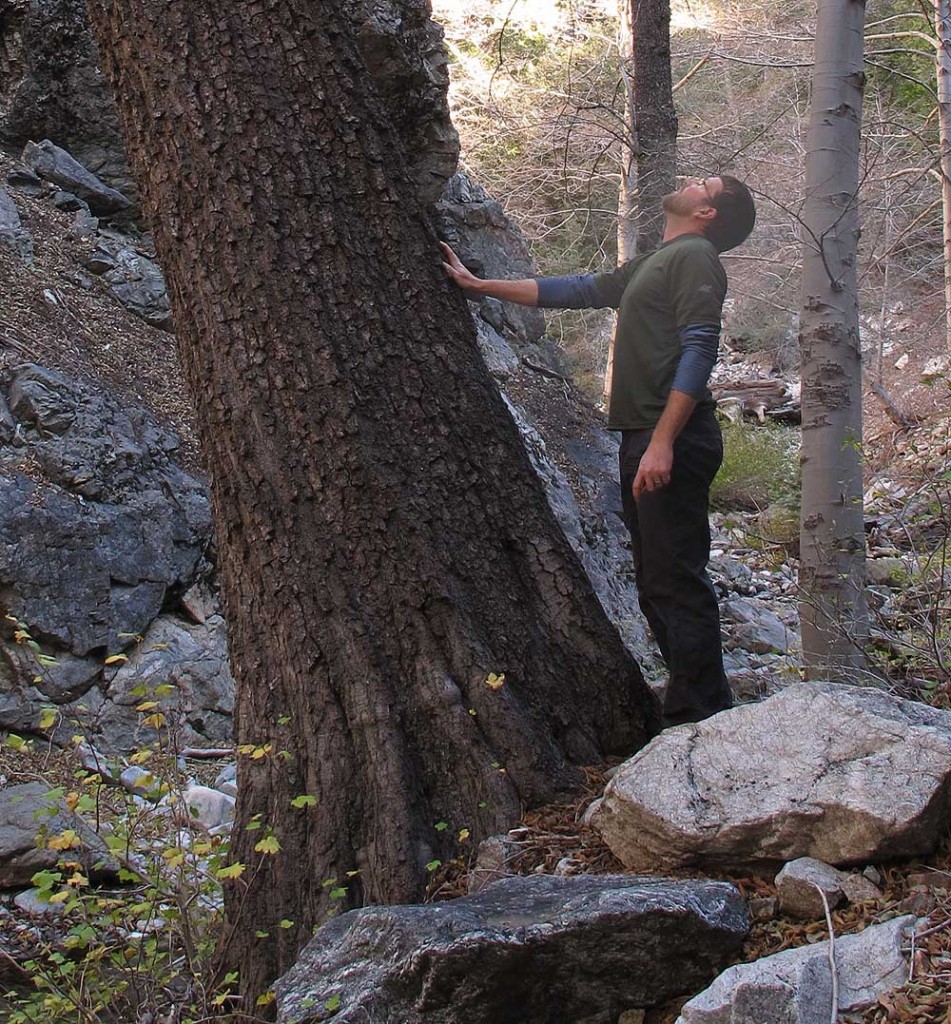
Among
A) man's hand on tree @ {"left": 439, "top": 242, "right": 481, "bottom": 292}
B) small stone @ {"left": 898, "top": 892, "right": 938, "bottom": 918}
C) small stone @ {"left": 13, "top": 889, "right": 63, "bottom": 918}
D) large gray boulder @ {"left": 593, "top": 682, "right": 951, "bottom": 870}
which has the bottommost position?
small stone @ {"left": 13, "top": 889, "right": 63, "bottom": 918}

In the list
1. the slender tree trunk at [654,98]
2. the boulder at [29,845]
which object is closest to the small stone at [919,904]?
the boulder at [29,845]

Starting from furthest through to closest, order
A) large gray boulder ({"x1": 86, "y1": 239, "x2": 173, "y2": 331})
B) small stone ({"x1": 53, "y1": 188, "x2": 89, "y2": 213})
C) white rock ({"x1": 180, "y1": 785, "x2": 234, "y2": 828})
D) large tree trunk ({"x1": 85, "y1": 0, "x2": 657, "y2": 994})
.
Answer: small stone ({"x1": 53, "y1": 188, "x2": 89, "y2": 213})
large gray boulder ({"x1": 86, "y1": 239, "x2": 173, "y2": 331})
white rock ({"x1": 180, "y1": 785, "x2": 234, "y2": 828})
large tree trunk ({"x1": 85, "y1": 0, "x2": 657, "y2": 994})

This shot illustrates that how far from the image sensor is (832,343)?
4367 millimetres

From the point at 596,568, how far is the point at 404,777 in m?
4.36

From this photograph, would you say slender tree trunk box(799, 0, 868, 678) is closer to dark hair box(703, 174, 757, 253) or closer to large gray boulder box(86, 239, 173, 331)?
dark hair box(703, 174, 757, 253)

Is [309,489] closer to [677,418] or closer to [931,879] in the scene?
[677,418]

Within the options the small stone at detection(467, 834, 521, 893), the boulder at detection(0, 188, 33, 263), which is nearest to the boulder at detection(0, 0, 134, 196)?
the boulder at detection(0, 188, 33, 263)

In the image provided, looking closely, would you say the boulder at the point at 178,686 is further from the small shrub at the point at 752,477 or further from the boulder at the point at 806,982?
the small shrub at the point at 752,477

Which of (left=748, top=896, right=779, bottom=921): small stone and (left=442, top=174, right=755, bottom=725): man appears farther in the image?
(left=442, top=174, right=755, bottom=725): man

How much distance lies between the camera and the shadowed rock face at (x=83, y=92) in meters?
8.16

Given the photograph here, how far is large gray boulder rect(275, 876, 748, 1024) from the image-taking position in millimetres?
2227

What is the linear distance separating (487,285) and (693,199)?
81cm

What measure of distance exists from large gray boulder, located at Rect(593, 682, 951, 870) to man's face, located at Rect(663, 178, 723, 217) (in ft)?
5.82

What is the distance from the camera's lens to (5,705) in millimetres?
4910
